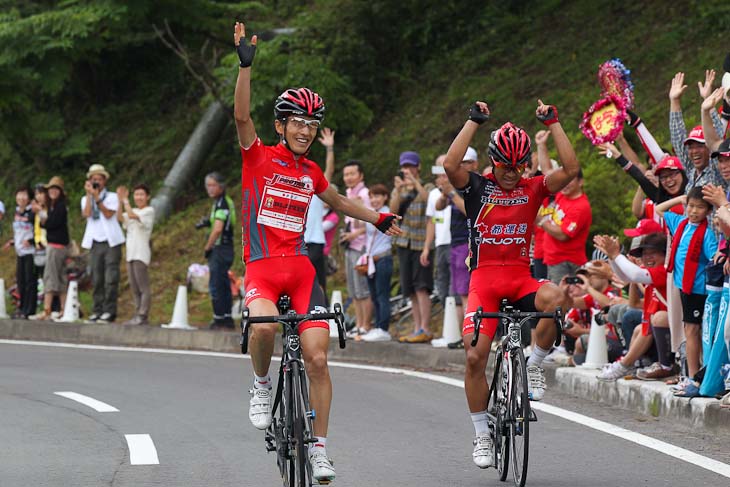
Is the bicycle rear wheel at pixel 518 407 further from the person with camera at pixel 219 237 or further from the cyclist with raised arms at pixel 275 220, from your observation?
the person with camera at pixel 219 237

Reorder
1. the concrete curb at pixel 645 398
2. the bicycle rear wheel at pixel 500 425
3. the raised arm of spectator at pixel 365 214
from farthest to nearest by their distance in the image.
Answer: the concrete curb at pixel 645 398 < the raised arm of spectator at pixel 365 214 < the bicycle rear wheel at pixel 500 425

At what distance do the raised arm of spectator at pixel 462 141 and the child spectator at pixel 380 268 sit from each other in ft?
25.3

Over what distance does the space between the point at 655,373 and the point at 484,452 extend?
4.10 metres

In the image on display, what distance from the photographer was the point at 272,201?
8.06 meters

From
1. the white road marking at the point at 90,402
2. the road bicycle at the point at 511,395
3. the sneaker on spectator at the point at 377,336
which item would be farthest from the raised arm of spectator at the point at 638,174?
the white road marking at the point at 90,402

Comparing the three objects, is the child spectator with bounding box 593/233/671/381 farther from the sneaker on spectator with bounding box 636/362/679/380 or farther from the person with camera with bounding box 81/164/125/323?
the person with camera with bounding box 81/164/125/323

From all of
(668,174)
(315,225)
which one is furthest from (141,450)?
(315,225)

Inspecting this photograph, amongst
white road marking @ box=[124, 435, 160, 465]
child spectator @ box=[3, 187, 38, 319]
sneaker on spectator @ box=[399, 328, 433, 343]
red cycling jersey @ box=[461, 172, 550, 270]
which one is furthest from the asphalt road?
child spectator @ box=[3, 187, 38, 319]

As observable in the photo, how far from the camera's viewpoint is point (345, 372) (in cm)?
1480

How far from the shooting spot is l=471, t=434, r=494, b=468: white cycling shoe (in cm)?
828

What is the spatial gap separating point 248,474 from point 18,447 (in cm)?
192

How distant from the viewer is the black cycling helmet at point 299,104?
8008 mm

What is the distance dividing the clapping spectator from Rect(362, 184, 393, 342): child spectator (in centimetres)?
572

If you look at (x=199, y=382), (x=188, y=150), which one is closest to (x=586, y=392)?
(x=199, y=382)
